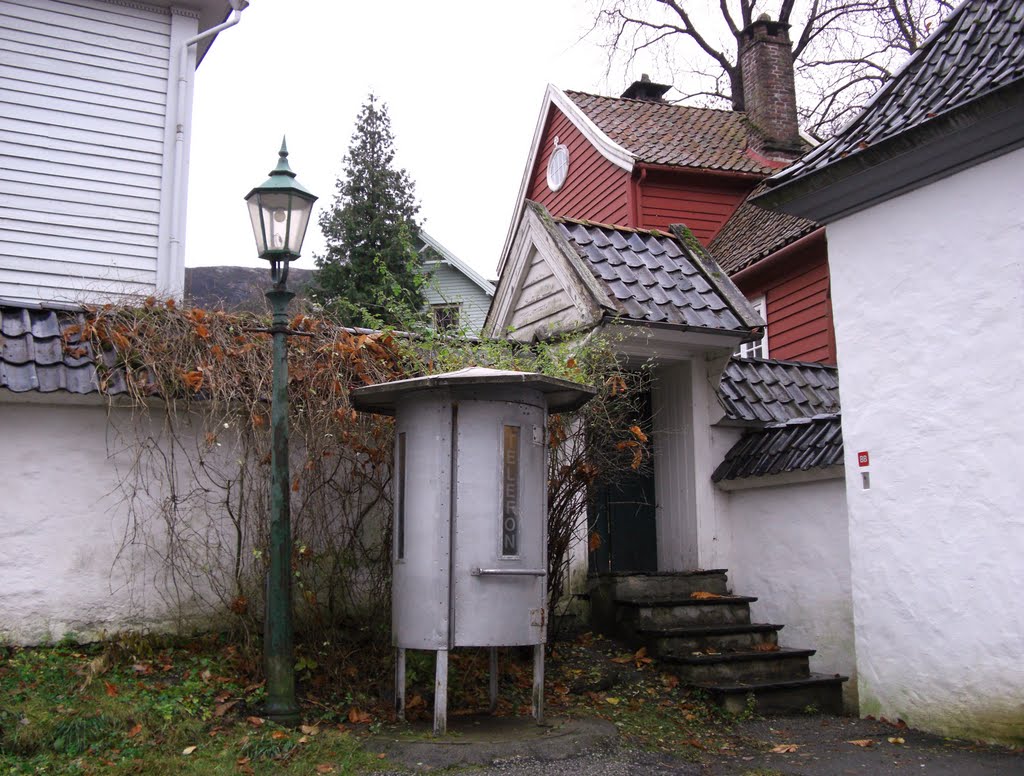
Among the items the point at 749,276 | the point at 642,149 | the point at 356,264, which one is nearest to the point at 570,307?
the point at 749,276

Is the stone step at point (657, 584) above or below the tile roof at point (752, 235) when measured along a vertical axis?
below

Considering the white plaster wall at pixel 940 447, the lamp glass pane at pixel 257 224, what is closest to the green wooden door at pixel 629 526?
the white plaster wall at pixel 940 447

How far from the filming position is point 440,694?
5922 mm

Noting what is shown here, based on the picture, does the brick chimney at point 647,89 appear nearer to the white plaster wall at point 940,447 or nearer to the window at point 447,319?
the window at point 447,319

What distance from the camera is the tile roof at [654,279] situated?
8.72 m

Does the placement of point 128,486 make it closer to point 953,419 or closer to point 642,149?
point 953,419

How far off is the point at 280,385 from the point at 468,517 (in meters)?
1.50

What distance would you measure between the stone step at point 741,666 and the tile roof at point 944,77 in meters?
3.92

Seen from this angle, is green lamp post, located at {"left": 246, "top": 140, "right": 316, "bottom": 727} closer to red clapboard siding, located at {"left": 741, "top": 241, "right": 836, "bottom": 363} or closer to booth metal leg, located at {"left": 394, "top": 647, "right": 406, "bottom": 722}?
booth metal leg, located at {"left": 394, "top": 647, "right": 406, "bottom": 722}

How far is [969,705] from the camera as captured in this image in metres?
6.29

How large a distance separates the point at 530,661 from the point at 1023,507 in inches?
154

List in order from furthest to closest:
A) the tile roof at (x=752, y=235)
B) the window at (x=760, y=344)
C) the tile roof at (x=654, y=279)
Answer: the window at (x=760, y=344), the tile roof at (x=752, y=235), the tile roof at (x=654, y=279)

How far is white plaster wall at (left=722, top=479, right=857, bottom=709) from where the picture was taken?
802 centimetres

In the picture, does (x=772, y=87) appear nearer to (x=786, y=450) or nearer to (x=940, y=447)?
(x=786, y=450)
